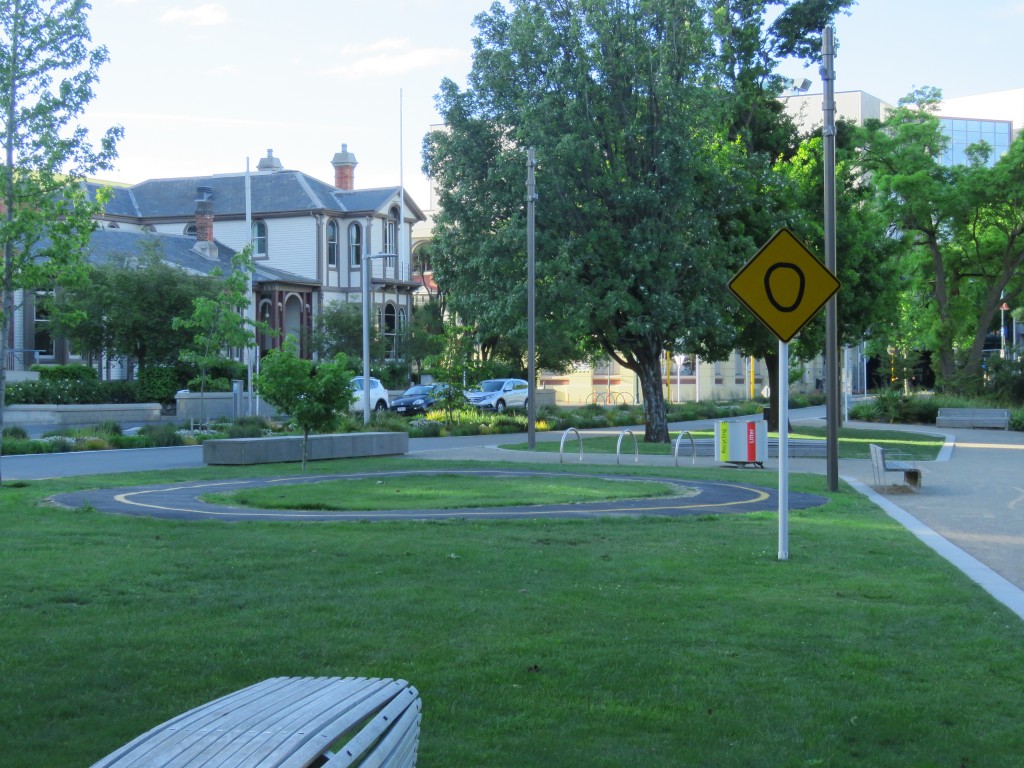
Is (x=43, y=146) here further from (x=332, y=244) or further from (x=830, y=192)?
(x=332, y=244)

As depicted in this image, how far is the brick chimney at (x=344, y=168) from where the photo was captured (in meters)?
69.7

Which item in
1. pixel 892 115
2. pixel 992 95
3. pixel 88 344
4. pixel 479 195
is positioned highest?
pixel 992 95

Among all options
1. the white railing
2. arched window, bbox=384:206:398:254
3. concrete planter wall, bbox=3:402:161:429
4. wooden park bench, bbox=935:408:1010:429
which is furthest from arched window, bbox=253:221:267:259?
wooden park bench, bbox=935:408:1010:429

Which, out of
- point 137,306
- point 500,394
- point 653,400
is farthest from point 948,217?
point 137,306

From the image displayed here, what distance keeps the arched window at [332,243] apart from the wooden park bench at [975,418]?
31018 mm

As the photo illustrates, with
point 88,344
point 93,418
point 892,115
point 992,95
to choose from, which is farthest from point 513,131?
point 992,95

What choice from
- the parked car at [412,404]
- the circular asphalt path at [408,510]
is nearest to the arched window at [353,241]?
the parked car at [412,404]

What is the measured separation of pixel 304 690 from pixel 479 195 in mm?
29547

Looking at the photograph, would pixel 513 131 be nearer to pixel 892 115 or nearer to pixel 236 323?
pixel 236 323

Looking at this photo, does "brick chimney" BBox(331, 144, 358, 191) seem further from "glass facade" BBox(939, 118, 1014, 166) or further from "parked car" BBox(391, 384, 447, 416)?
"glass facade" BBox(939, 118, 1014, 166)

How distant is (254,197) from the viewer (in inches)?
2470

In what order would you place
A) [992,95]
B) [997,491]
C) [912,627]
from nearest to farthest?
[912,627] → [997,491] → [992,95]

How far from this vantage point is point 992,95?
11650 centimetres

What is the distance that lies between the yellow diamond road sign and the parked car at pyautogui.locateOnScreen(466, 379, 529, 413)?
39174 mm
